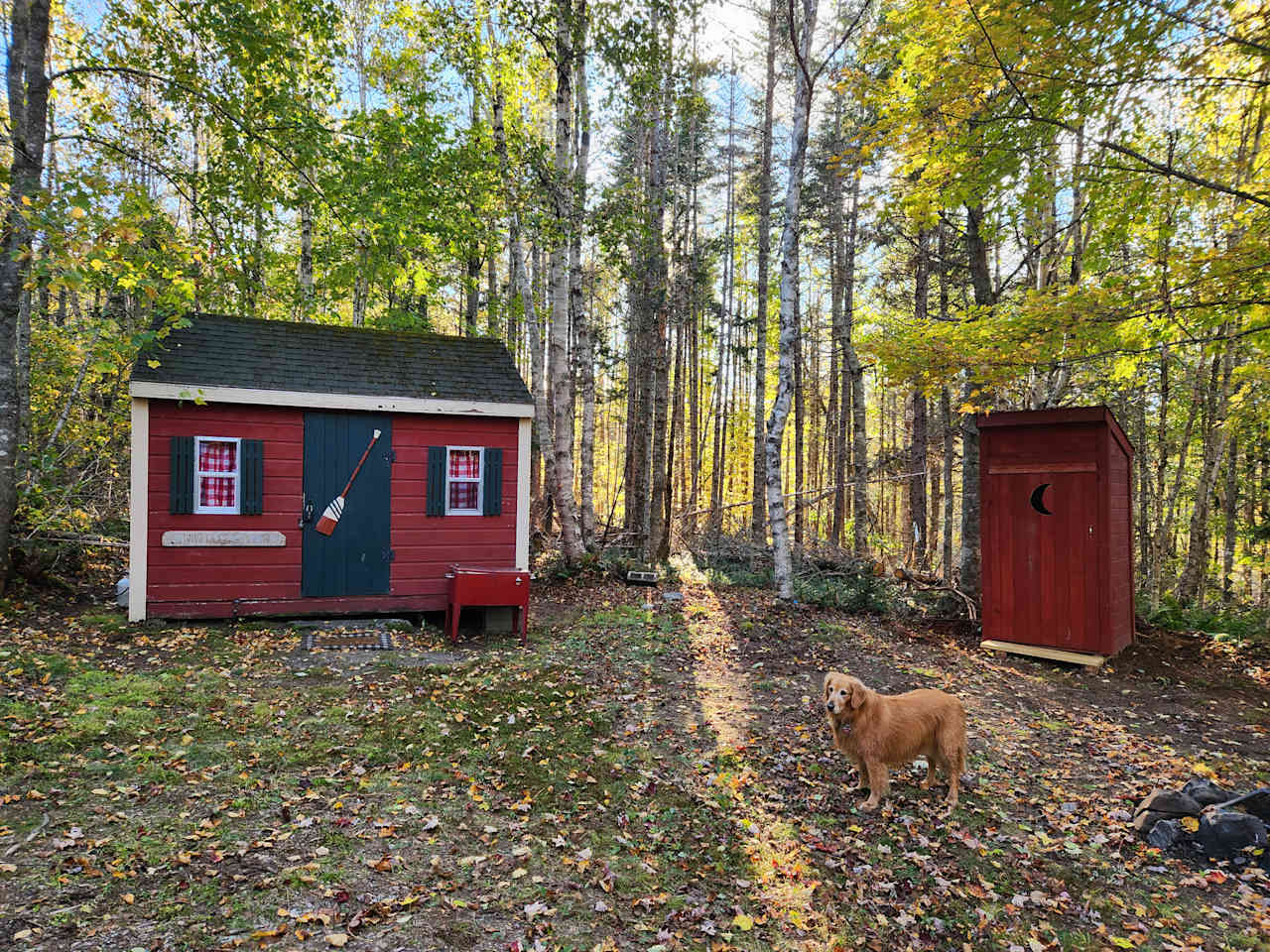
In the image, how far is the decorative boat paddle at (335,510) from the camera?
8.56 meters

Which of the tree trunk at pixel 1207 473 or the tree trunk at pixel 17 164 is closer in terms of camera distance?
the tree trunk at pixel 17 164

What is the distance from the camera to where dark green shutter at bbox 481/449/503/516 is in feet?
30.8

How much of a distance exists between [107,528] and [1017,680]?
13.6 m

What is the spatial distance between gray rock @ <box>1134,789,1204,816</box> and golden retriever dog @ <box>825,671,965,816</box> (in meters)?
1.17

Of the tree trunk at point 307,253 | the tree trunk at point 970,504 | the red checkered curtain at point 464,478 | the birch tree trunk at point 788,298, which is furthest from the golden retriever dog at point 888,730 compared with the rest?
the tree trunk at point 307,253

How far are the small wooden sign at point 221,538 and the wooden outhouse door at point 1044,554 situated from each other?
30.2 ft

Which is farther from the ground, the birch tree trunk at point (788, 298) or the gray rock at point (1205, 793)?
the birch tree trunk at point (788, 298)

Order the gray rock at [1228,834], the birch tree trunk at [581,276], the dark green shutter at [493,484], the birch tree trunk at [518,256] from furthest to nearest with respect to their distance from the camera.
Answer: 1. the birch tree trunk at [518,256]
2. the birch tree trunk at [581,276]
3. the dark green shutter at [493,484]
4. the gray rock at [1228,834]

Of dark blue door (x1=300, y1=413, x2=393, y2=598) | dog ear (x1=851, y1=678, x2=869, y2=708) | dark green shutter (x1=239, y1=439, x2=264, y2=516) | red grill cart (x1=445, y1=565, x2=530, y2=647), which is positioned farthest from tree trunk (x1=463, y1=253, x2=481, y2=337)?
dog ear (x1=851, y1=678, x2=869, y2=708)

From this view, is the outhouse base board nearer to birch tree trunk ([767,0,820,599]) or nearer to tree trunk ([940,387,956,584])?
birch tree trunk ([767,0,820,599])

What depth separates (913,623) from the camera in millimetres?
9914

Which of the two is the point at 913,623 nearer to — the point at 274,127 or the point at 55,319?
the point at 274,127

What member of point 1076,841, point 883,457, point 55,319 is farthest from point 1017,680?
point 55,319

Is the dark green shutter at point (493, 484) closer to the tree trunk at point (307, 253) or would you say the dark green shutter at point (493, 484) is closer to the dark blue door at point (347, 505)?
the dark blue door at point (347, 505)
